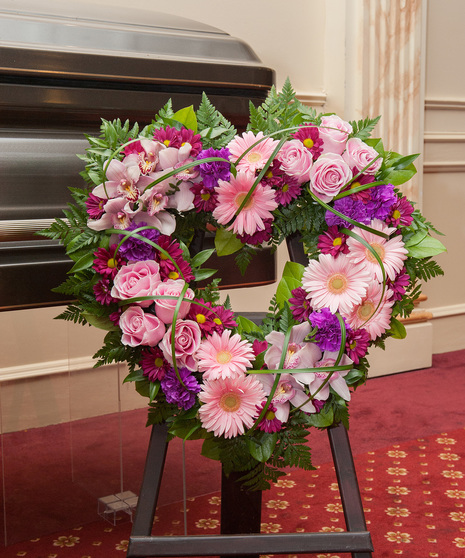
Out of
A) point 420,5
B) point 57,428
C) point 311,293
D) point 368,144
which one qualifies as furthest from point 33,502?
point 420,5

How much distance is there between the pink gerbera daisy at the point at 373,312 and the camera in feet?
3.71

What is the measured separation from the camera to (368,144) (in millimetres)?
1277

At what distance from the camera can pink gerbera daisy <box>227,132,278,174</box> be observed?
3.76ft

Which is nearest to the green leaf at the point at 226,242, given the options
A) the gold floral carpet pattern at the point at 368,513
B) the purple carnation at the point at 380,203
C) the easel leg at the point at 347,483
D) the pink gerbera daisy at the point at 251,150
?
the pink gerbera daisy at the point at 251,150

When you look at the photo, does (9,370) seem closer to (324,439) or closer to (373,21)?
(324,439)

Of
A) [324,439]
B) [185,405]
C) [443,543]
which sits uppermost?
[185,405]

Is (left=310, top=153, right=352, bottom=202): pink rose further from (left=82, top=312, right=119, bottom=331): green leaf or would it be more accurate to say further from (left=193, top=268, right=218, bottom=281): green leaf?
(left=82, top=312, right=119, bottom=331): green leaf

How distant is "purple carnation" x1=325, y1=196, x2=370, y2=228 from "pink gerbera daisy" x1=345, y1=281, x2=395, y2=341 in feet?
0.34

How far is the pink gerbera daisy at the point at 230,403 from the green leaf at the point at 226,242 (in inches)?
9.3

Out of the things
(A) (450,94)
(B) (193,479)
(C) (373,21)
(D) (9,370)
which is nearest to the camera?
(D) (9,370)

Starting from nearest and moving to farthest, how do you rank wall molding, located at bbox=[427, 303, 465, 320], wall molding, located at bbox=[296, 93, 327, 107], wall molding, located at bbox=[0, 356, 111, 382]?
1. wall molding, located at bbox=[0, 356, 111, 382]
2. wall molding, located at bbox=[296, 93, 327, 107]
3. wall molding, located at bbox=[427, 303, 465, 320]

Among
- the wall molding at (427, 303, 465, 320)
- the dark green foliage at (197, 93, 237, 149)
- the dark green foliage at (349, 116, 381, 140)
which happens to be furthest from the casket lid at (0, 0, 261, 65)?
the wall molding at (427, 303, 465, 320)

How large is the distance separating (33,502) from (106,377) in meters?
0.38

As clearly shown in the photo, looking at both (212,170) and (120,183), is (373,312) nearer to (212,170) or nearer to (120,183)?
(212,170)
